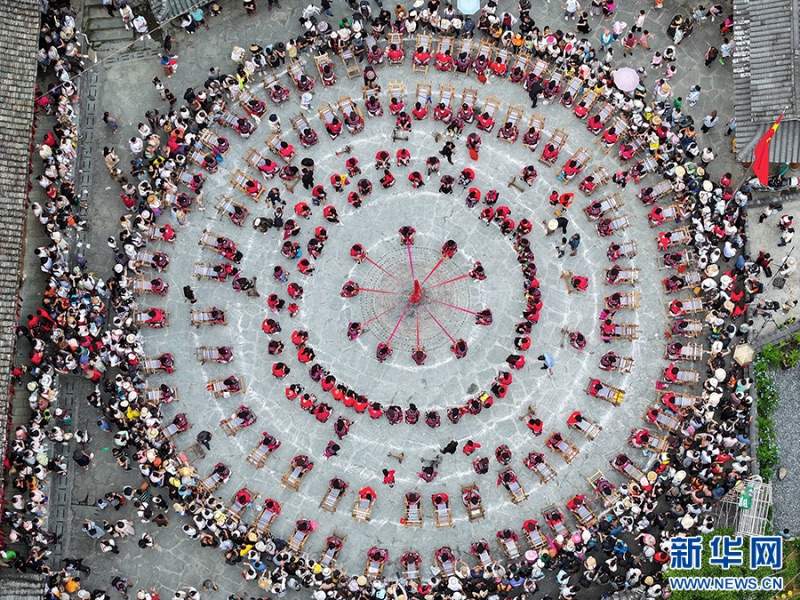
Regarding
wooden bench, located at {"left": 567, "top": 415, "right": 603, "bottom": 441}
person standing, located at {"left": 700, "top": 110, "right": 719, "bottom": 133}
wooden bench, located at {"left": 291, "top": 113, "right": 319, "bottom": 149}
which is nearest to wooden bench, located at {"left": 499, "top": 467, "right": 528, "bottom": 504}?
wooden bench, located at {"left": 567, "top": 415, "right": 603, "bottom": 441}

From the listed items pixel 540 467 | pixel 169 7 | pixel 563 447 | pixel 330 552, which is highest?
pixel 169 7

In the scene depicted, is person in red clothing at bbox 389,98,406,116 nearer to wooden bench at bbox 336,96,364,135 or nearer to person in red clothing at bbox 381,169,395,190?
wooden bench at bbox 336,96,364,135

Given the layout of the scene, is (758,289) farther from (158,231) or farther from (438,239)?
(158,231)

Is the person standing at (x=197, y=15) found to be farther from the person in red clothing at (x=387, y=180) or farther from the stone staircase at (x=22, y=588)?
the stone staircase at (x=22, y=588)

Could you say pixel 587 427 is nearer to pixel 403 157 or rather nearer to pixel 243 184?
pixel 403 157

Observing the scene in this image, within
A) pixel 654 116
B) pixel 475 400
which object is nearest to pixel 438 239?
pixel 475 400

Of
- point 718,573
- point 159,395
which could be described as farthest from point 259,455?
point 718,573
